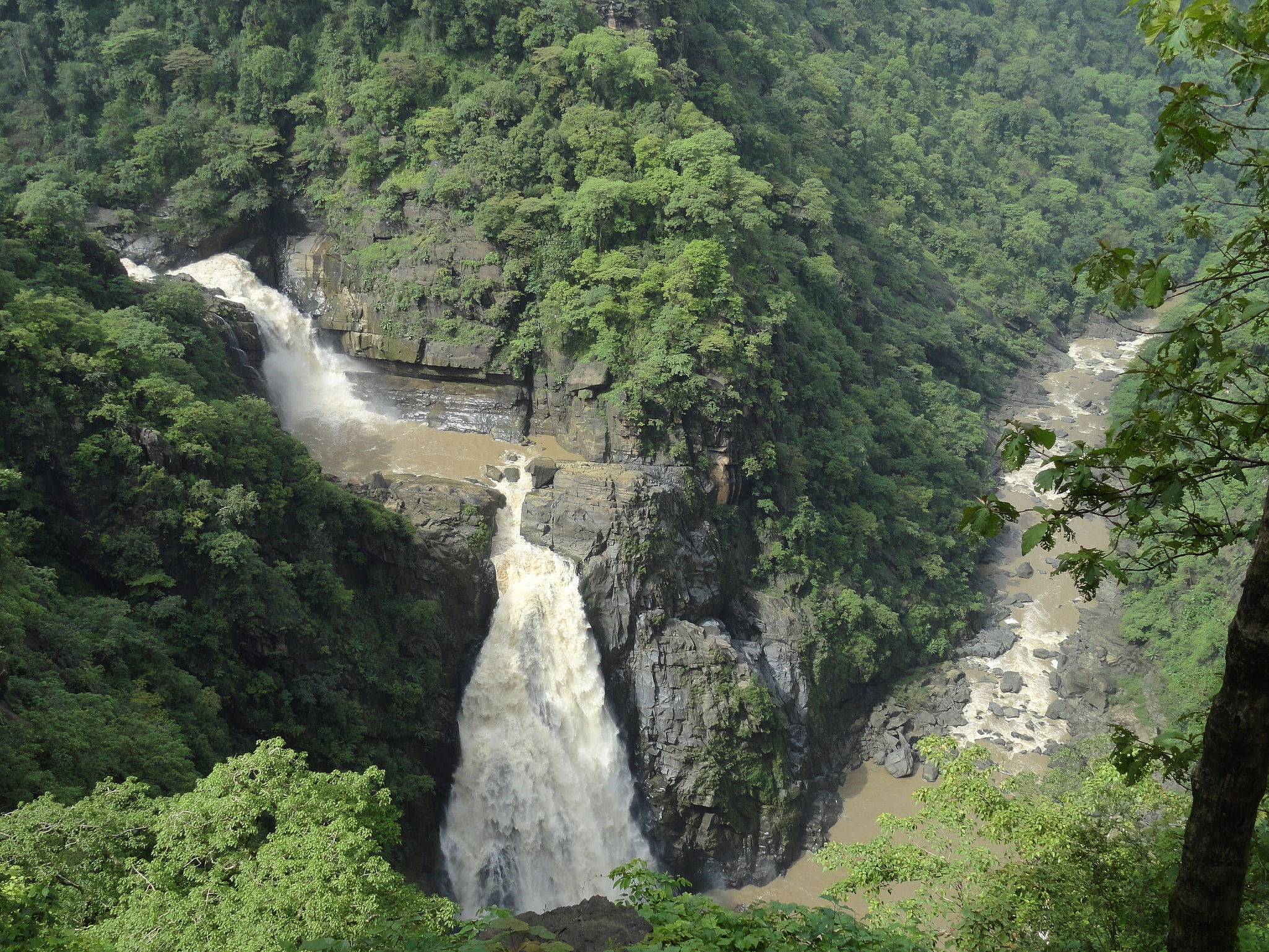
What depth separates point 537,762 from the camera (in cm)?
2328

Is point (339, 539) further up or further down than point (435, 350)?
further down

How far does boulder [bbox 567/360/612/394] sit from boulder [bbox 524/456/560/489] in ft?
8.27

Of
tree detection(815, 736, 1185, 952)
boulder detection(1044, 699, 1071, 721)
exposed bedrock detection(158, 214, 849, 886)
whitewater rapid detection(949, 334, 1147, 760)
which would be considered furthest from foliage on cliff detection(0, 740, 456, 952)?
boulder detection(1044, 699, 1071, 721)

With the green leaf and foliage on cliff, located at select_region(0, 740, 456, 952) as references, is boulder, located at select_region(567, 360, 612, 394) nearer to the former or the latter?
foliage on cliff, located at select_region(0, 740, 456, 952)

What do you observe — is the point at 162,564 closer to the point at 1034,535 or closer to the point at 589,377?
the point at 589,377

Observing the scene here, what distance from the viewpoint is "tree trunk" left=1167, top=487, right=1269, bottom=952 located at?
4.21 m

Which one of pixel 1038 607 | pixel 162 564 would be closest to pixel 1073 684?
pixel 1038 607

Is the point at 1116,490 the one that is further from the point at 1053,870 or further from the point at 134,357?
the point at 134,357

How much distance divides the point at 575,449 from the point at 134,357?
1210 centimetres

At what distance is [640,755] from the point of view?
24578mm

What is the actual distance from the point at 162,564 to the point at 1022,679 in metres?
26.8

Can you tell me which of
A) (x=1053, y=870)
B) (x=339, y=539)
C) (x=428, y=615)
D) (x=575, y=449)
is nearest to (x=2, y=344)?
(x=339, y=539)

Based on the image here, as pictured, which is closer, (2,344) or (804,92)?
(2,344)

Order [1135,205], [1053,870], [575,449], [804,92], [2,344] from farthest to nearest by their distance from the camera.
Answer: [1135,205] < [804,92] < [575,449] < [2,344] < [1053,870]
